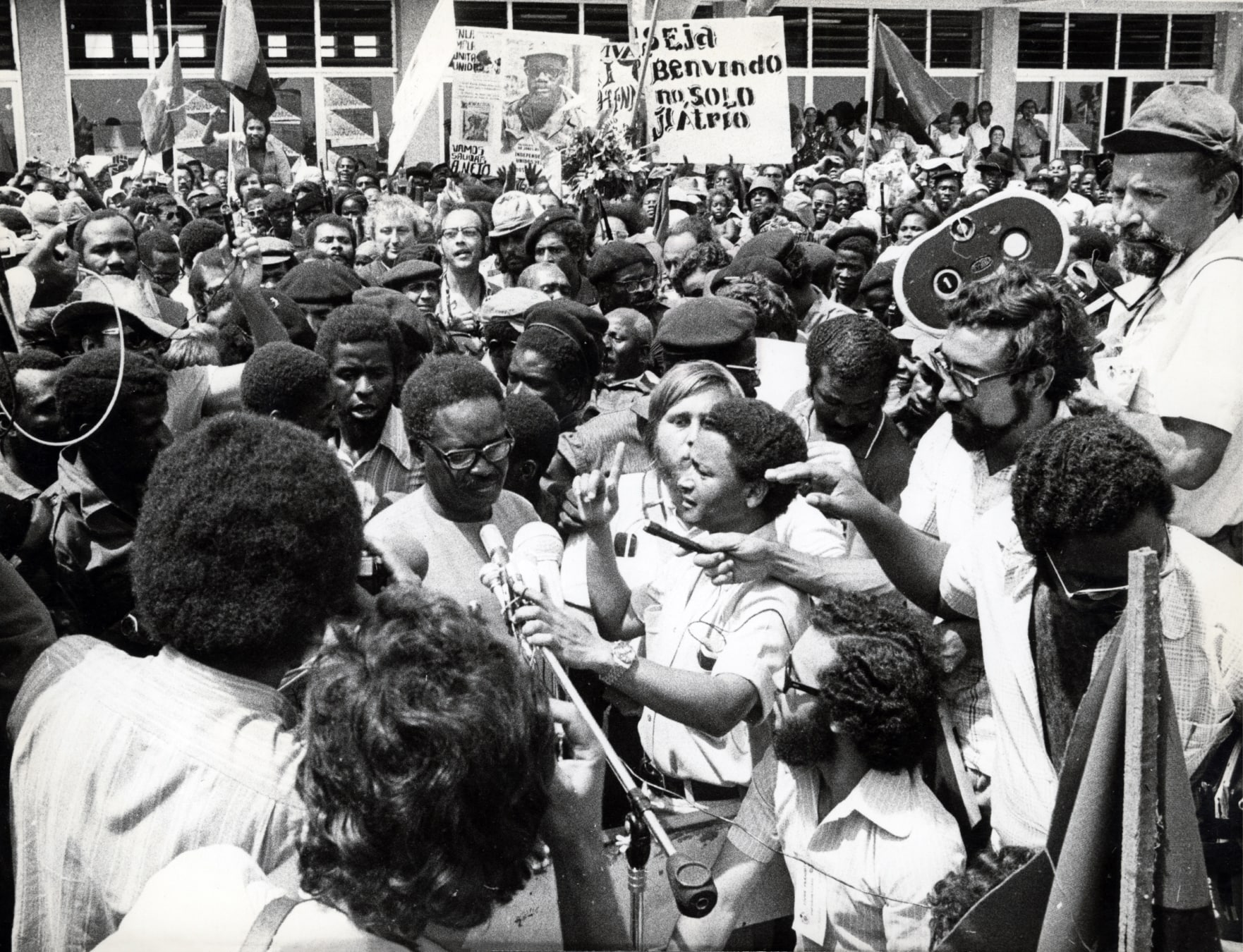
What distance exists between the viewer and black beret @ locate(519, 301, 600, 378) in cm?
410

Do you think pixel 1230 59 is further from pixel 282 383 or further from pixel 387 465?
pixel 282 383

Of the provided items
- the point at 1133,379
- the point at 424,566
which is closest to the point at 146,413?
the point at 424,566

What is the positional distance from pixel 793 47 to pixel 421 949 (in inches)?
789

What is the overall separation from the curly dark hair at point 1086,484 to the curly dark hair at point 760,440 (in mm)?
716

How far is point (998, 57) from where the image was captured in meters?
19.4

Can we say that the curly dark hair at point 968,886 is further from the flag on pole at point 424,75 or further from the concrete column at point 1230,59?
the flag on pole at point 424,75

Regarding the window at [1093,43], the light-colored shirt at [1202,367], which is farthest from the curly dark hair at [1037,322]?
the window at [1093,43]

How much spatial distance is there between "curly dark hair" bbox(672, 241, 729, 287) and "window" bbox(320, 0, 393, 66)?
13841 mm

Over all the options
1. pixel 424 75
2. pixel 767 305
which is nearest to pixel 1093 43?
pixel 424 75

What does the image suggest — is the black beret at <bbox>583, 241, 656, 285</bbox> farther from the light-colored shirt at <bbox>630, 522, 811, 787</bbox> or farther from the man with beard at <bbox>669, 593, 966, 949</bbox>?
the man with beard at <bbox>669, 593, 966, 949</bbox>

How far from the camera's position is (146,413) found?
3232 millimetres

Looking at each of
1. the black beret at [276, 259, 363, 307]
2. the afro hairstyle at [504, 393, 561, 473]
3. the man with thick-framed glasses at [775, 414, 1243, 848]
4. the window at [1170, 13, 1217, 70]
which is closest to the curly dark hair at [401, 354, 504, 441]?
the afro hairstyle at [504, 393, 561, 473]

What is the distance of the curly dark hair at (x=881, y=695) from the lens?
2.27m

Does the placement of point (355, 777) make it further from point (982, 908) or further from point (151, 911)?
point (982, 908)
